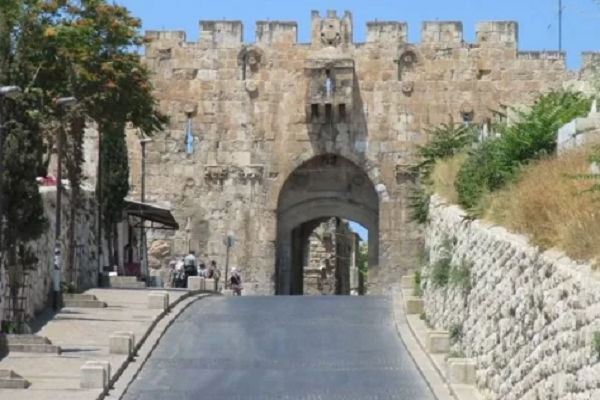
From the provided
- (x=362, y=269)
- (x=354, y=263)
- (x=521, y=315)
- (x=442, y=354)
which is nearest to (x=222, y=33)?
(x=442, y=354)

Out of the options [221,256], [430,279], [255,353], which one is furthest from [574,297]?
[221,256]

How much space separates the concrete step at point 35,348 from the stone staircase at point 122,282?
41.5 ft

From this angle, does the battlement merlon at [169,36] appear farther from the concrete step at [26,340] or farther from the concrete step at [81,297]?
the concrete step at [26,340]

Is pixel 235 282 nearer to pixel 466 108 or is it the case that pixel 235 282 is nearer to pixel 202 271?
pixel 202 271

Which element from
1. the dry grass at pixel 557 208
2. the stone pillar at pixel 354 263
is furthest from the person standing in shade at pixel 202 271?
the stone pillar at pixel 354 263

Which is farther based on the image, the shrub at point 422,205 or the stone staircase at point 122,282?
the stone staircase at point 122,282

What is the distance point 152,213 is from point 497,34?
10.1m

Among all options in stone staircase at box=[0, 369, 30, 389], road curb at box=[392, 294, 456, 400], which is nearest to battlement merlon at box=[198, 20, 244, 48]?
road curb at box=[392, 294, 456, 400]

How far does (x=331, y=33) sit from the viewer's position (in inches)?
1763

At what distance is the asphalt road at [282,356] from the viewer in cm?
2139

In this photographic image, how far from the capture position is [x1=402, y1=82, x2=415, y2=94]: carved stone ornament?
4488cm

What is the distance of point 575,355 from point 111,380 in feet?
30.1

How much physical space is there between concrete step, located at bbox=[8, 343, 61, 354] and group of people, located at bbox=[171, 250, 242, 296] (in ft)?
56.1

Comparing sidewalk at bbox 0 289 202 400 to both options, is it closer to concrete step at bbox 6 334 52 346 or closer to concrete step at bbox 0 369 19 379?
concrete step at bbox 0 369 19 379
